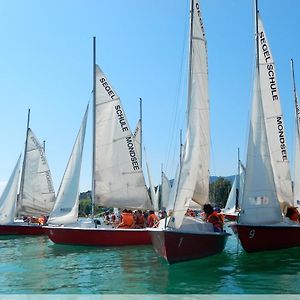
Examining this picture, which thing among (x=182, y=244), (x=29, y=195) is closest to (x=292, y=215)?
(x=182, y=244)

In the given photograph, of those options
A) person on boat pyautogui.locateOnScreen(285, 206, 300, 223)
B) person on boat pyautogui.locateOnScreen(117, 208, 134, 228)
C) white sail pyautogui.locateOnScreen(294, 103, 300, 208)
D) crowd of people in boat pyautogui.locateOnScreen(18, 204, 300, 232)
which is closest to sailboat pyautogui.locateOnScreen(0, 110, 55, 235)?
crowd of people in boat pyautogui.locateOnScreen(18, 204, 300, 232)

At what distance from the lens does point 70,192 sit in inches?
891

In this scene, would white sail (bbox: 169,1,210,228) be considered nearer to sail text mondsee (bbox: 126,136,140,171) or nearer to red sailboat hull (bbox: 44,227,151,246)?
red sailboat hull (bbox: 44,227,151,246)

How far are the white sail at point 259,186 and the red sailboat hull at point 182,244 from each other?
7.06 ft

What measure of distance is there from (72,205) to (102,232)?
102 inches

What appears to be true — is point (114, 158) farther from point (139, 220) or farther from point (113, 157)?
point (139, 220)

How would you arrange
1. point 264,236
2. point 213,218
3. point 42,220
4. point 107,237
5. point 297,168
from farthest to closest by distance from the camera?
point 42,220 < point 297,168 < point 107,237 < point 264,236 < point 213,218

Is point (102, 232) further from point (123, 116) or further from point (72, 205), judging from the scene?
point (123, 116)

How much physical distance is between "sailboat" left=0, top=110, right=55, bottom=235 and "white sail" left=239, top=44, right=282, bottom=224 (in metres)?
16.7

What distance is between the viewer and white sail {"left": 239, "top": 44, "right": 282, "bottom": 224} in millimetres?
16812

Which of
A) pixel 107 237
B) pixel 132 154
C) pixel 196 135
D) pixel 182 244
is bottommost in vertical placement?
pixel 182 244

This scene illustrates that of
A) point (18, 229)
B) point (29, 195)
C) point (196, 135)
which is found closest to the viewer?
point (196, 135)

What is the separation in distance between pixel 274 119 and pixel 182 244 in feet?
28.6

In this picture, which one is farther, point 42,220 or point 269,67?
point 42,220
